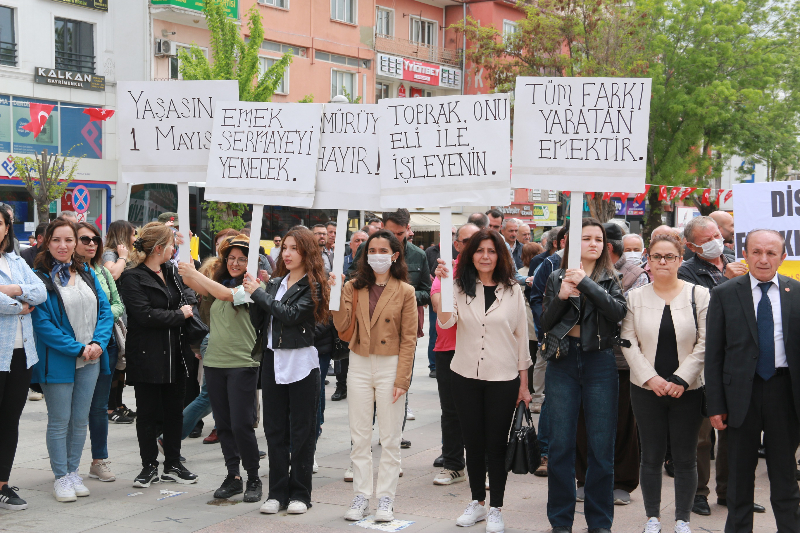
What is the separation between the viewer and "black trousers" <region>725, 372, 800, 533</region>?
5.07m

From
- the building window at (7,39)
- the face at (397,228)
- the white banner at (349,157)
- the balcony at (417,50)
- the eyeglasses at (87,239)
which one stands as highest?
the balcony at (417,50)

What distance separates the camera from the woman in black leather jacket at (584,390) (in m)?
5.46

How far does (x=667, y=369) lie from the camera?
17.8ft

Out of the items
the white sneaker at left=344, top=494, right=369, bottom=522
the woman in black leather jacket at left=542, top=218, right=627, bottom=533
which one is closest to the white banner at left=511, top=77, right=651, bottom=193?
the woman in black leather jacket at left=542, top=218, right=627, bottom=533

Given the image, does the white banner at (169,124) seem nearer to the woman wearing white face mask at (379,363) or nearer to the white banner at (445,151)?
the white banner at (445,151)

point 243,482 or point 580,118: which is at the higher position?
point 580,118

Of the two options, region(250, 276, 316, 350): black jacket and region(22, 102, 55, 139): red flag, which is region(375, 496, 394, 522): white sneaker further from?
region(22, 102, 55, 139): red flag

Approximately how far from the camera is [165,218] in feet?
35.6

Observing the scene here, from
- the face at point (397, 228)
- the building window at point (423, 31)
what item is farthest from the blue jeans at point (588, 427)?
the building window at point (423, 31)

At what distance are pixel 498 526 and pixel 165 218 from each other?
6.67 m

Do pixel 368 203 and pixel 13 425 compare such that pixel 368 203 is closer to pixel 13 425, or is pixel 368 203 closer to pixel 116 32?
pixel 13 425

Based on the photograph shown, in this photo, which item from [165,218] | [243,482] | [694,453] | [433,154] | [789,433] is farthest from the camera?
[165,218]

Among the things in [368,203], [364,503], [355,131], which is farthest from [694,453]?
[355,131]

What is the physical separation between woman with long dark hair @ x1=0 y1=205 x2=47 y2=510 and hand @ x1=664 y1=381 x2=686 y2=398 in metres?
4.29
